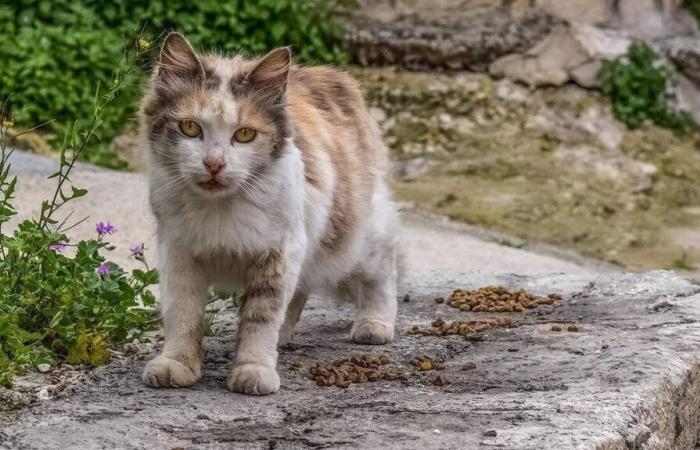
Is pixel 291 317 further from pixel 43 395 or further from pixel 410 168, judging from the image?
pixel 410 168

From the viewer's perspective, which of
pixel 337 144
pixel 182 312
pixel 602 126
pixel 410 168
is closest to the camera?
pixel 182 312

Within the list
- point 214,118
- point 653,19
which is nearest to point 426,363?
point 214,118

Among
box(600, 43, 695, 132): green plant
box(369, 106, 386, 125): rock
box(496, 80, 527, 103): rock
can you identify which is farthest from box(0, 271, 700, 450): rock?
box(600, 43, 695, 132): green plant

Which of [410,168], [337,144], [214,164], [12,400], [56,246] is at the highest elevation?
[214,164]

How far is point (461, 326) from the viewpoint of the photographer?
4949mm

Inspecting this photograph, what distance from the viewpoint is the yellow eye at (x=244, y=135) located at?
383cm

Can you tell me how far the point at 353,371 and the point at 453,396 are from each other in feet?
1.40

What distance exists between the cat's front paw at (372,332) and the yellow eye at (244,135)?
122 centimetres

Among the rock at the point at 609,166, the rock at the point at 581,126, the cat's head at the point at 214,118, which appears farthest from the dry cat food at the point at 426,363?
the rock at the point at 581,126

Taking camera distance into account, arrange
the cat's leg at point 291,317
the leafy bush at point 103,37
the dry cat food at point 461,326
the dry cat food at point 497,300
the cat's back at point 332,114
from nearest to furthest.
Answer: the cat's back at point 332,114
the cat's leg at point 291,317
the dry cat food at point 461,326
the dry cat food at point 497,300
the leafy bush at point 103,37

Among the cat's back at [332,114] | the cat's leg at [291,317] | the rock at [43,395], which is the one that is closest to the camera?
the rock at [43,395]

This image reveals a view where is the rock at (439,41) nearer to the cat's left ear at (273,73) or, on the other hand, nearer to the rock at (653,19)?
the rock at (653,19)

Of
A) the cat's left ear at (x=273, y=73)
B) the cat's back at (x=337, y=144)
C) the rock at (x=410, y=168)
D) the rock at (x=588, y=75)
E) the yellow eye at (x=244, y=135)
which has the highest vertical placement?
the cat's left ear at (x=273, y=73)

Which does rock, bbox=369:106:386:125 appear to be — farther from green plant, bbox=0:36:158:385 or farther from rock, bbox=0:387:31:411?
rock, bbox=0:387:31:411
